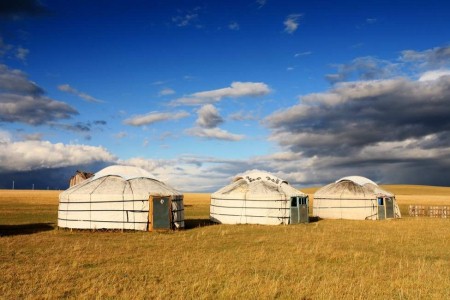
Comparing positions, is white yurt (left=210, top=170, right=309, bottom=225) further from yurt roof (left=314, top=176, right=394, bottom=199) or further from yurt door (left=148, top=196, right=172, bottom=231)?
yurt door (left=148, top=196, right=172, bottom=231)

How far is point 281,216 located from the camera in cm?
3002

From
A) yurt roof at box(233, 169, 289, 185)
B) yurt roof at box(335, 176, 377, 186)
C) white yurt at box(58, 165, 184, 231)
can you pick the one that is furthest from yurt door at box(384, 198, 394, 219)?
white yurt at box(58, 165, 184, 231)

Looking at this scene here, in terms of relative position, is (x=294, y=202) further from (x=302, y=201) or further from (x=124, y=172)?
(x=124, y=172)

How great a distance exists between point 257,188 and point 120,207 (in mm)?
9786

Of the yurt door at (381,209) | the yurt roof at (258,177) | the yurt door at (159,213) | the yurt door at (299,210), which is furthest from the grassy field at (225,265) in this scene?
the yurt door at (381,209)

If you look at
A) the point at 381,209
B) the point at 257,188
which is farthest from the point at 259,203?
the point at 381,209

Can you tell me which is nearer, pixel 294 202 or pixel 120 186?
pixel 120 186

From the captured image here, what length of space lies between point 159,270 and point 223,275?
207cm

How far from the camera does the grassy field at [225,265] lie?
11023 mm

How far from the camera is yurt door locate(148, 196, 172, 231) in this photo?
25828mm

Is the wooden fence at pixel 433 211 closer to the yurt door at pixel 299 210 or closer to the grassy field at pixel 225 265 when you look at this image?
the yurt door at pixel 299 210

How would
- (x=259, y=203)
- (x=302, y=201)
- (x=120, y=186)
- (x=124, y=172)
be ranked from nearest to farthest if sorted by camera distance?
(x=120, y=186) < (x=124, y=172) < (x=259, y=203) < (x=302, y=201)

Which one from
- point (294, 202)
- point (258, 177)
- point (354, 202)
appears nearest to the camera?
point (294, 202)

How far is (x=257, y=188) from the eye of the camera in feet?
101
